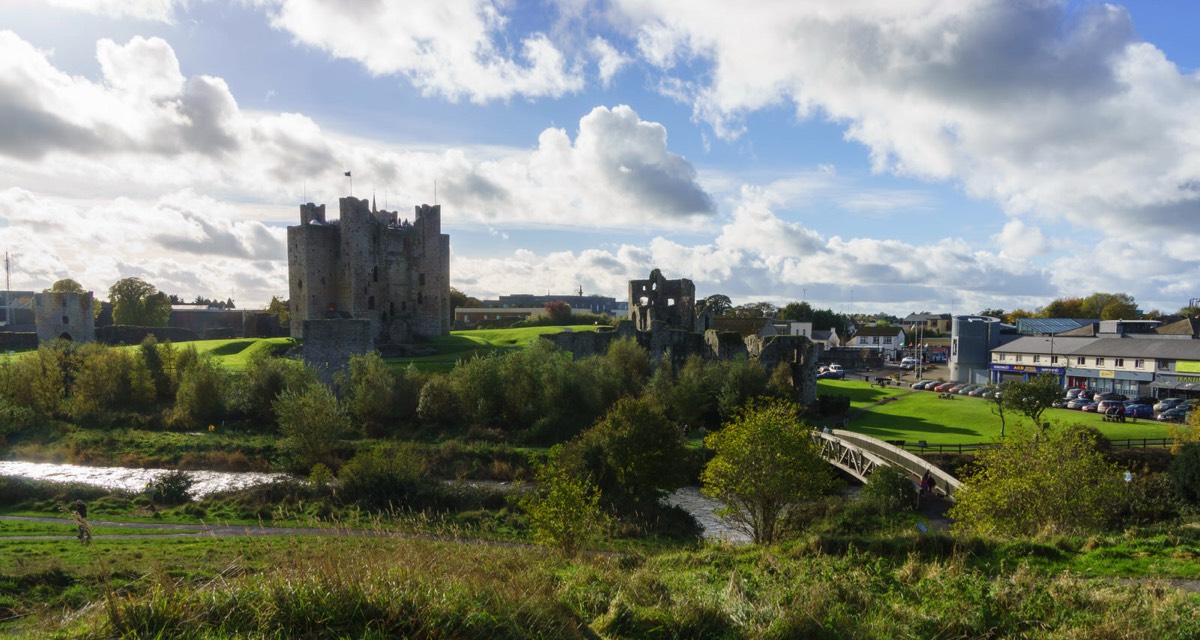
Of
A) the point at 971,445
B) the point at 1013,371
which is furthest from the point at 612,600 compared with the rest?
the point at 1013,371

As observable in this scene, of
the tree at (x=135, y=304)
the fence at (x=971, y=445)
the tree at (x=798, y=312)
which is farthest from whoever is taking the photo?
the tree at (x=798, y=312)

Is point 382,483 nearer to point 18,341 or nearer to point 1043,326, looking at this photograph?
point 18,341

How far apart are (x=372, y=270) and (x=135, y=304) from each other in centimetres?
3891

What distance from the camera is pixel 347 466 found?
80.3 ft

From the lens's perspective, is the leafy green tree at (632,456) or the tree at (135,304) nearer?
the leafy green tree at (632,456)

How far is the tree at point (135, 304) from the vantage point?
70.9m

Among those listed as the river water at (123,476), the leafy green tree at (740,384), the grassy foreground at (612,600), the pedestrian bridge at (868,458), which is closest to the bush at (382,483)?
the river water at (123,476)

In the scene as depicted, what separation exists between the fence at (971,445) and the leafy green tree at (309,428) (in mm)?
26157

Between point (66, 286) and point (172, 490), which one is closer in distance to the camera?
point (172, 490)

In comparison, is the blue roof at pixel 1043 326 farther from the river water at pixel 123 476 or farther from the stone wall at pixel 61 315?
the stone wall at pixel 61 315

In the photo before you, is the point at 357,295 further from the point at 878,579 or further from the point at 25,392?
the point at 878,579

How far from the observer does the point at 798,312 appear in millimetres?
109062

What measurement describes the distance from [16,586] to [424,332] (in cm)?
4250

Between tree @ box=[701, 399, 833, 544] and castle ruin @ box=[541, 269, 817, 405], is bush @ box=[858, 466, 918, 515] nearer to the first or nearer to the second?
tree @ box=[701, 399, 833, 544]
